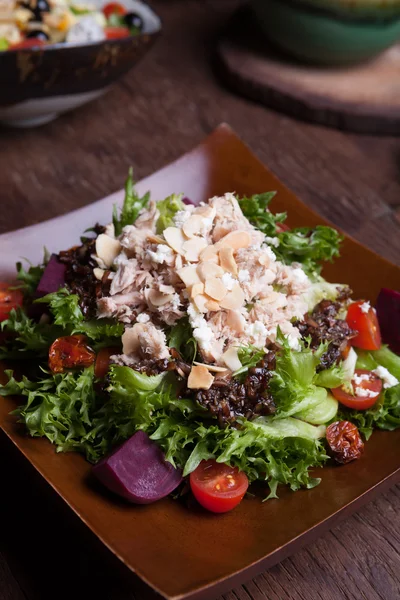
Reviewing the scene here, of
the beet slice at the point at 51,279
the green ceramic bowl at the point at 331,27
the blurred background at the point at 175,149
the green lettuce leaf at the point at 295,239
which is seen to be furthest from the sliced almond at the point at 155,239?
the green ceramic bowl at the point at 331,27

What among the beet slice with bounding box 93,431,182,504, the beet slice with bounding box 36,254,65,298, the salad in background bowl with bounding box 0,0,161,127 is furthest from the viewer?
the salad in background bowl with bounding box 0,0,161,127

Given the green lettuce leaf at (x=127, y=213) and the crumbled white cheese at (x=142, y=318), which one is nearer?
the crumbled white cheese at (x=142, y=318)

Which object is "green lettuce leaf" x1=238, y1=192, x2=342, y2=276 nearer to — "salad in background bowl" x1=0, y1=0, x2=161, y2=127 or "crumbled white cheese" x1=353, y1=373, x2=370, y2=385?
"crumbled white cheese" x1=353, y1=373, x2=370, y2=385

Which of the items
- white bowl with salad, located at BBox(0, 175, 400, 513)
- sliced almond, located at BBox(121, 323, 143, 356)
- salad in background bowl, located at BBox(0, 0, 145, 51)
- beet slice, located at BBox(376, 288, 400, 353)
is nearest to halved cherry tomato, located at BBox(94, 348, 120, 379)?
white bowl with salad, located at BBox(0, 175, 400, 513)

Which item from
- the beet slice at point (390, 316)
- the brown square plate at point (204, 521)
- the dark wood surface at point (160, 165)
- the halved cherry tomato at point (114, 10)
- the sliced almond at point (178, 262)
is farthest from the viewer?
the halved cherry tomato at point (114, 10)

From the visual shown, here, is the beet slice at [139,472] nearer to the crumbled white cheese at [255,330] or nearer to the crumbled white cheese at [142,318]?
the crumbled white cheese at [142,318]

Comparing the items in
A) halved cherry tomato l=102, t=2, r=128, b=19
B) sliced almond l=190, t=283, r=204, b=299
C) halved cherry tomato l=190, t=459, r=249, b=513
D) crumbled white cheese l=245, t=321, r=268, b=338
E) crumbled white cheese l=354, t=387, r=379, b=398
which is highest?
sliced almond l=190, t=283, r=204, b=299
